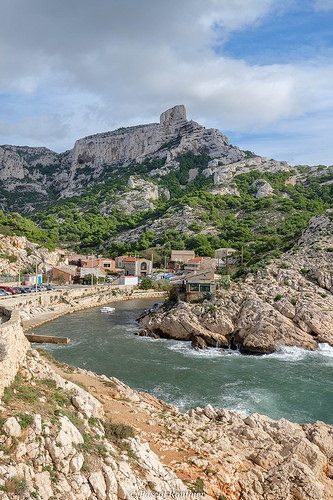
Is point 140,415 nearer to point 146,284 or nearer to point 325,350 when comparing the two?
point 325,350

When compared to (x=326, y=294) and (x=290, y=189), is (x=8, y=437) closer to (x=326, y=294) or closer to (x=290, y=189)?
(x=326, y=294)

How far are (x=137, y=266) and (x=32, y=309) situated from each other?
110ft

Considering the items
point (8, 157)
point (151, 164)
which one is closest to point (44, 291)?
point (151, 164)

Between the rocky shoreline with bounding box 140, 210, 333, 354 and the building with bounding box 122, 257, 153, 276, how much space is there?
34.5m

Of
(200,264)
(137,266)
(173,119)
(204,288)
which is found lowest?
(204,288)

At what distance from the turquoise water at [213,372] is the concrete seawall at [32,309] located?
17.9ft

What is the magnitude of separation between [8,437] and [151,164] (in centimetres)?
13249

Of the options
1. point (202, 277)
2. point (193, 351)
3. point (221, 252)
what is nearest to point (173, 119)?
point (221, 252)

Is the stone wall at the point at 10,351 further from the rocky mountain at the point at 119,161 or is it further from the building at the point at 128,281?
the rocky mountain at the point at 119,161

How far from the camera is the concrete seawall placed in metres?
11.1

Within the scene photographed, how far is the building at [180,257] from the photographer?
73.5m

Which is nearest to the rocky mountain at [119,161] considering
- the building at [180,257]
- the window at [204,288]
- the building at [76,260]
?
the building at [76,260]

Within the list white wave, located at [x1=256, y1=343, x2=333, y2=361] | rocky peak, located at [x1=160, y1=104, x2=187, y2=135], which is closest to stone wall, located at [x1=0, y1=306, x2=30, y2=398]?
white wave, located at [x1=256, y1=343, x2=333, y2=361]

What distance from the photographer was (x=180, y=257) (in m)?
73.9
